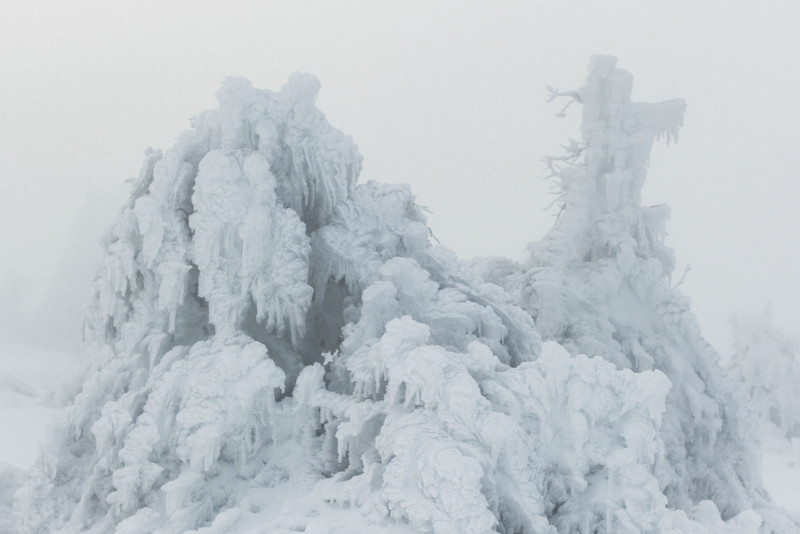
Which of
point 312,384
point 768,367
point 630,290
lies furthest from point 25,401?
point 768,367

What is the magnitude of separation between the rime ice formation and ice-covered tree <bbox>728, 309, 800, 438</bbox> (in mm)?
12844

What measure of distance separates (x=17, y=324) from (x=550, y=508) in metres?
36.4

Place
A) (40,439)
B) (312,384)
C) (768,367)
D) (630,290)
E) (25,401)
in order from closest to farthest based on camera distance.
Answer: (312,384), (630,290), (40,439), (25,401), (768,367)

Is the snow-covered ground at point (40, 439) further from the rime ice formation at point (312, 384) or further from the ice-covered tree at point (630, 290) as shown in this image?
the ice-covered tree at point (630, 290)

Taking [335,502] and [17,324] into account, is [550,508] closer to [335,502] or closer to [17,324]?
[335,502]

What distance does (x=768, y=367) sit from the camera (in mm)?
24016

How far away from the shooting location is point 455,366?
26.3 feet

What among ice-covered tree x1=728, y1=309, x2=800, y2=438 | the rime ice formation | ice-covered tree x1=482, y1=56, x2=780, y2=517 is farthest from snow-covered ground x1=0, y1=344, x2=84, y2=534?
ice-covered tree x1=728, y1=309, x2=800, y2=438

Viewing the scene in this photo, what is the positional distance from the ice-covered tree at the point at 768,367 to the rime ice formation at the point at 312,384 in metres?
12.8

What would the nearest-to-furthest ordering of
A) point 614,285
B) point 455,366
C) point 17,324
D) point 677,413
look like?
point 455,366, point 677,413, point 614,285, point 17,324

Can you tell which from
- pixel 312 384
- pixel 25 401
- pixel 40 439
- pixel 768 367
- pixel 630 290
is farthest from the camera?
pixel 768 367

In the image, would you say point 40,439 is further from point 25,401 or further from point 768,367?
point 768,367

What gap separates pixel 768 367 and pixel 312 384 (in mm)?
20137

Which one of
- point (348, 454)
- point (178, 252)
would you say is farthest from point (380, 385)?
point (178, 252)
